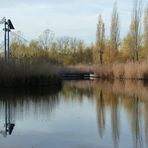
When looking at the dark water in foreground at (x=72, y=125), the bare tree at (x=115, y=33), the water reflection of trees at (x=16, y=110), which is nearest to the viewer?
the dark water in foreground at (x=72, y=125)

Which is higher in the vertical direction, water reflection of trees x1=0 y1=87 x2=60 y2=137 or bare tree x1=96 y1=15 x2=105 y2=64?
bare tree x1=96 y1=15 x2=105 y2=64

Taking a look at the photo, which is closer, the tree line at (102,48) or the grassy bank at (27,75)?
the grassy bank at (27,75)

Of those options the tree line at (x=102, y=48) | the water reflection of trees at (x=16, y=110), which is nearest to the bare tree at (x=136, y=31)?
the tree line at (x=102, y=48)

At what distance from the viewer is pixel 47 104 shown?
51.5ft

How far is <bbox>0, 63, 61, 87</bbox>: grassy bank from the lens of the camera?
23484 millimetres

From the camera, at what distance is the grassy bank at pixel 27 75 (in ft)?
77.0

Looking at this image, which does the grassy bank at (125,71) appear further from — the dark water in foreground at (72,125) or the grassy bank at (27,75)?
the dark water in foreground at (72,125)

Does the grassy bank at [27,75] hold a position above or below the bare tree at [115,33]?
below

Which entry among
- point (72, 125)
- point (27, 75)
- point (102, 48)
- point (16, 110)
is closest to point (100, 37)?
point (102, 48)

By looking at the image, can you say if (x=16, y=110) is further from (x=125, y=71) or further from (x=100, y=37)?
(x=100, y=37)

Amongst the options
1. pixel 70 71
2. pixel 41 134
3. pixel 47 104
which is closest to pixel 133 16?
pixel 70 71

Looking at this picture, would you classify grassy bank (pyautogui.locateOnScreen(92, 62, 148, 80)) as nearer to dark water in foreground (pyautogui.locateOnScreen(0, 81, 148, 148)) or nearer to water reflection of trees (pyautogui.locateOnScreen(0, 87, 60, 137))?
water reflection of trees (pyautogui.locateOnScreen(0, 87, 60, 137))

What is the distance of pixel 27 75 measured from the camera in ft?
82.0

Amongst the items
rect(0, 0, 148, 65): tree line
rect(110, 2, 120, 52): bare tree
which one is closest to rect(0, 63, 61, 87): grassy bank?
rect(0, 0, 148, 65): tree line
